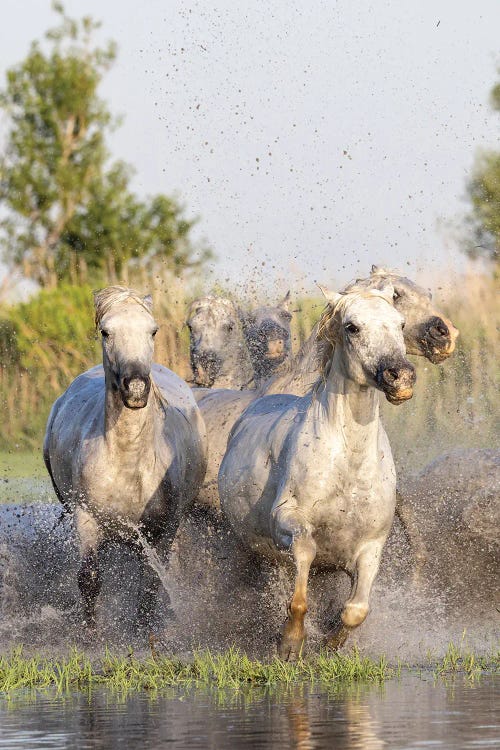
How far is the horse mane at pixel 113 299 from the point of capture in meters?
8.71

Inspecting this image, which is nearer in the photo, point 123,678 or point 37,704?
point 37,704

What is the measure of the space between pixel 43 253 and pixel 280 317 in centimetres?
1551

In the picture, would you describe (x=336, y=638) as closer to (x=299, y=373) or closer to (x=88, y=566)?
(x=88, y=566)

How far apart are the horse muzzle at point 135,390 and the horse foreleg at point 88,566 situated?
1.05 meters

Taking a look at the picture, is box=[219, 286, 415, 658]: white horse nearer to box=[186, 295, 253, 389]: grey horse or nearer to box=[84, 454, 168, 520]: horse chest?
box=[84, 454, 168, 520]: horse chest

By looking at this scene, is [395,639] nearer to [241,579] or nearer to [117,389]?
[241,579]

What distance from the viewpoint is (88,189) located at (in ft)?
87.5

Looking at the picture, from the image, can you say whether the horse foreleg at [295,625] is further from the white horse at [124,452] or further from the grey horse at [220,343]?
the grey horse at [220,343]

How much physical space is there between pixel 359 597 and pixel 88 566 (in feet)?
5.95

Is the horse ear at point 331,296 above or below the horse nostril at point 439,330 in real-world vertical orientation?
below

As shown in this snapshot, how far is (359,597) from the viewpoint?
25.2 feet

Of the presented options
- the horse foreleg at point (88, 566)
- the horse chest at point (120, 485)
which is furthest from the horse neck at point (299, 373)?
the horse foreleg at point (88, 566)

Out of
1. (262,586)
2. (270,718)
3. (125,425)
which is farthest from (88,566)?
(270,718)

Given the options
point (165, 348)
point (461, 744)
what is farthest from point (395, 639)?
point (165, 348)
